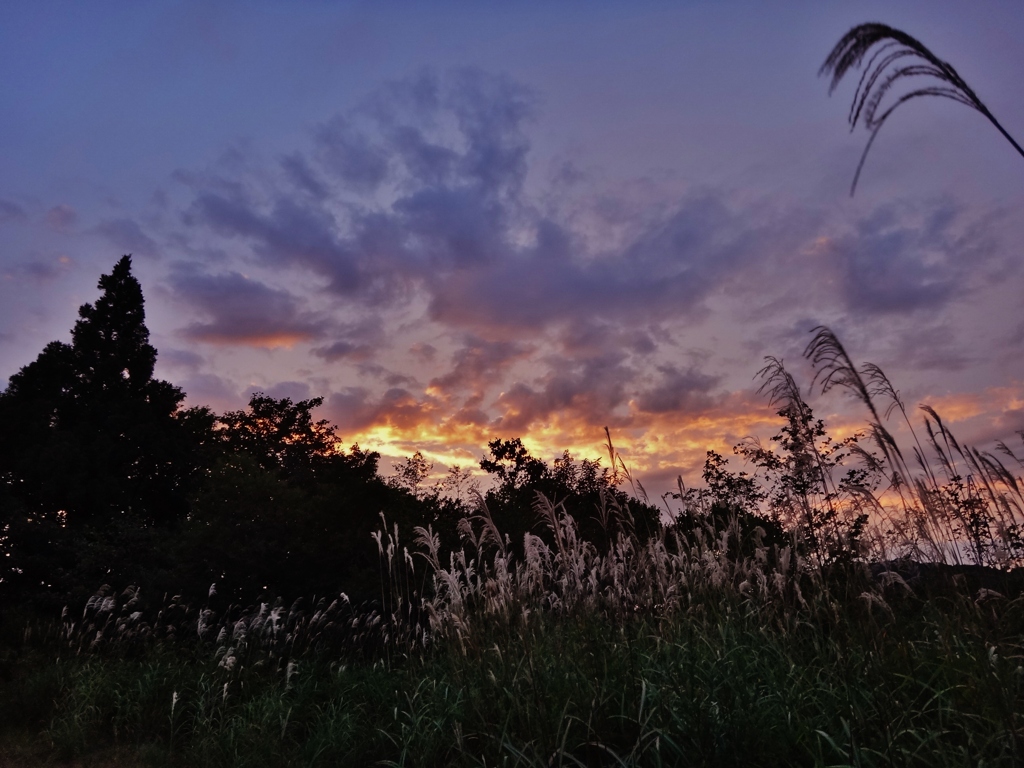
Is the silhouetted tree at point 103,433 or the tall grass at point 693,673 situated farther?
the silhouetted tree at point 103,433

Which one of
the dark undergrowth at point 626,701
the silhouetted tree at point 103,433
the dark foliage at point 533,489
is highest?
the silhouetted tree at point 103,433

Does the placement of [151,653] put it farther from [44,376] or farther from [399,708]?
[44,376]

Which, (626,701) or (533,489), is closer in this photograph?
(626,701)

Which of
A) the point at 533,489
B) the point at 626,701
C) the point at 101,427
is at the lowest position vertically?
the point at 626,701

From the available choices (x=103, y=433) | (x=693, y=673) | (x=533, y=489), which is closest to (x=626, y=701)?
(x=693, y=673)

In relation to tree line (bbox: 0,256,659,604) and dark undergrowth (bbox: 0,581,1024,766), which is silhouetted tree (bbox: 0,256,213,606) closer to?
tree line (bbox: 0,256,659,604)

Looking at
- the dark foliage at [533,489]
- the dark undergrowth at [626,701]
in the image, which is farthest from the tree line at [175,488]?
the dark undergrowth at [626,701]

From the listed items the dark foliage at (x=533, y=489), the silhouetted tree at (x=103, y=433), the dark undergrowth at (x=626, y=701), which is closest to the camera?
the dark undergrowth at (x=626, y=701)

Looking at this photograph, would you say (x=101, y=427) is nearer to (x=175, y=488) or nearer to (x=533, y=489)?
(x=175, y=488)

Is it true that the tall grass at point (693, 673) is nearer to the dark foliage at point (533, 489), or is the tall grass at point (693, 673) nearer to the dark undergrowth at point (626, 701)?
the dark undergrowth at point (626, 701)

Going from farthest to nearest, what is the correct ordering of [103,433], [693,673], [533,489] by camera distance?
[103,433] → [533,489] → [693,673]

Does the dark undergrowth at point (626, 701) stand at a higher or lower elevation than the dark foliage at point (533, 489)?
lower

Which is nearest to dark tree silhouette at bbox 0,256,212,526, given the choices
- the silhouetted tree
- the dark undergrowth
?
the silhouetted tree

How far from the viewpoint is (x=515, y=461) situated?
20.1 meters
